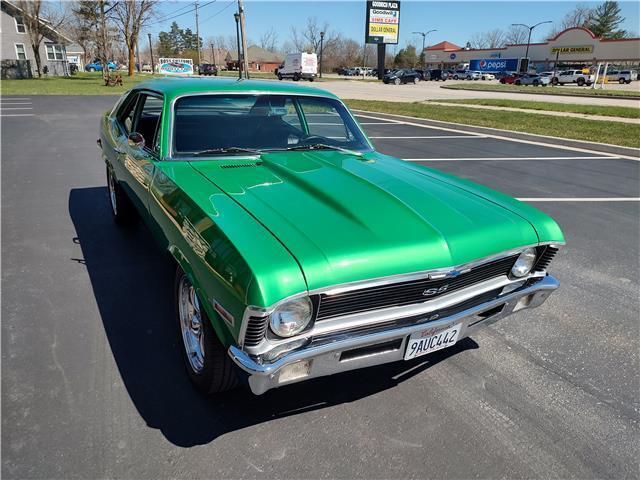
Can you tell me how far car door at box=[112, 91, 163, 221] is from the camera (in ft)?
10.9

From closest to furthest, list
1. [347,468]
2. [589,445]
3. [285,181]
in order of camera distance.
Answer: [347,468], [589,445], [285,181]

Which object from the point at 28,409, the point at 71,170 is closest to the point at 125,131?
the point at 28,409

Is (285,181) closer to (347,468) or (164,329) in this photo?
(164,329)

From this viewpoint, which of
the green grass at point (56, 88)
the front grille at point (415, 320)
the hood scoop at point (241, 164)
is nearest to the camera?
the front grille at point (415, 320)

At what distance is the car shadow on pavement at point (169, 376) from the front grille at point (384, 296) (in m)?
0.76

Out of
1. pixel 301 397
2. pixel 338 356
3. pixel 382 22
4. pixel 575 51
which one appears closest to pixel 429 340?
pixel 338 356

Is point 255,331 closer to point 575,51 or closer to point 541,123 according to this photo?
point 541,123

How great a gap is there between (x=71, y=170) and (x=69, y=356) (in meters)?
5.99

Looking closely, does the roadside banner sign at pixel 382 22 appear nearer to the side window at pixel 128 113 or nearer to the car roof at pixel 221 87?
the side window at pixel 128 113

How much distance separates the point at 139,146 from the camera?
348cm

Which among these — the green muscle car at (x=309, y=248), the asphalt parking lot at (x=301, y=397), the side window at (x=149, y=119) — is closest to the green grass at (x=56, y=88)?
the side window at (x=149, y=119)

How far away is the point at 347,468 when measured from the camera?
84.9 inches

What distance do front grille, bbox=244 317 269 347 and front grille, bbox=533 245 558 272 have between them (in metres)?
1.71

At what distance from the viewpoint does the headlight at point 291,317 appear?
1969 millimetres
